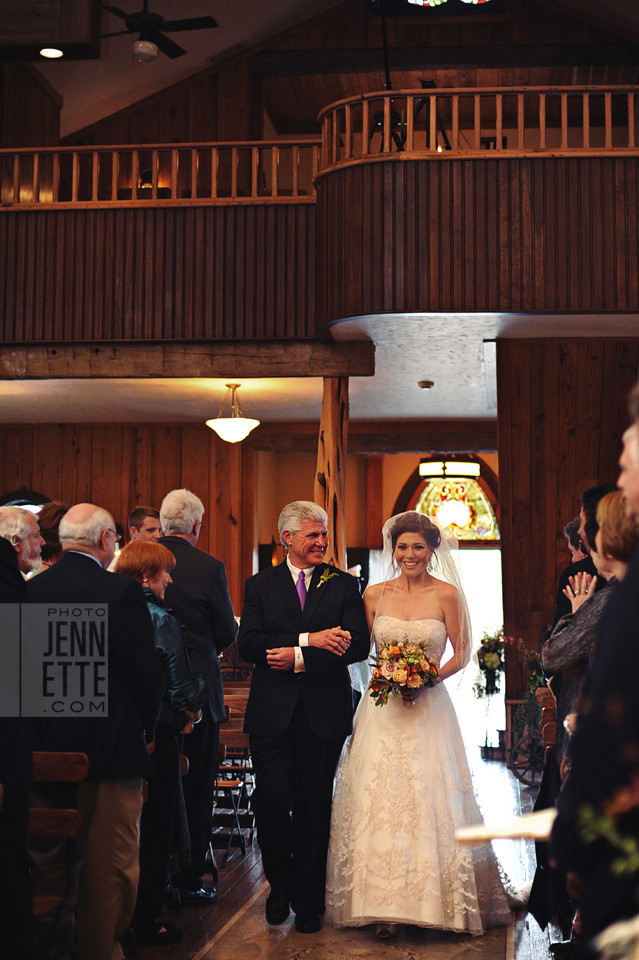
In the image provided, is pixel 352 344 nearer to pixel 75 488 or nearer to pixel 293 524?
pixel 293 524

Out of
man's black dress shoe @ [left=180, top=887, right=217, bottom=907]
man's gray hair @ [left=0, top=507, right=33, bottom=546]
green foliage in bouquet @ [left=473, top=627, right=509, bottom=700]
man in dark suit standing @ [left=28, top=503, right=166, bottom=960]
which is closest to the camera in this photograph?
man in dark suit standing @ [left=28, top=503, right=166, bottom=960]

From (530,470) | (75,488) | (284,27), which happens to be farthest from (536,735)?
(284,27)

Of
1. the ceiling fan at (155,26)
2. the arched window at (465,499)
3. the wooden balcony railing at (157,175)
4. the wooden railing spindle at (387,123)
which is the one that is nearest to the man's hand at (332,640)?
the wooden railing spindle at (387,123)

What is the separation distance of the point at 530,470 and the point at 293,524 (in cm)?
466

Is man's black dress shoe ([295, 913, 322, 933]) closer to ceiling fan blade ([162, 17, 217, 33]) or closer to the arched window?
ceiling fan blade ([162, 17, 217, 33])

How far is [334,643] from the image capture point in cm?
438

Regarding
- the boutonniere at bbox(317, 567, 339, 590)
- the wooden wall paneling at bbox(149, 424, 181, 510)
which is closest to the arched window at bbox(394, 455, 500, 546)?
the wooden wall paneling at bbox(149, 424, 181, 510)

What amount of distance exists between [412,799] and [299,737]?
570mm

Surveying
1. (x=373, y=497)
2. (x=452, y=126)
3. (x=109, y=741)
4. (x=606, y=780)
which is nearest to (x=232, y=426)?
(x=452, y=126)

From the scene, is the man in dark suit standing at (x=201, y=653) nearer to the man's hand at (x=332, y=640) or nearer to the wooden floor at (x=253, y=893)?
the wooden floor at (x=253, y=893)

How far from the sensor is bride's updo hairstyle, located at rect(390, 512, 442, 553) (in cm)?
475

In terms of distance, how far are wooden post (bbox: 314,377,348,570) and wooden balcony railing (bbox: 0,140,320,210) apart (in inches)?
68.5

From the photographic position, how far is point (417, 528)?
4754mm

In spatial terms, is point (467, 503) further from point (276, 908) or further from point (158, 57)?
point (276, 908)
